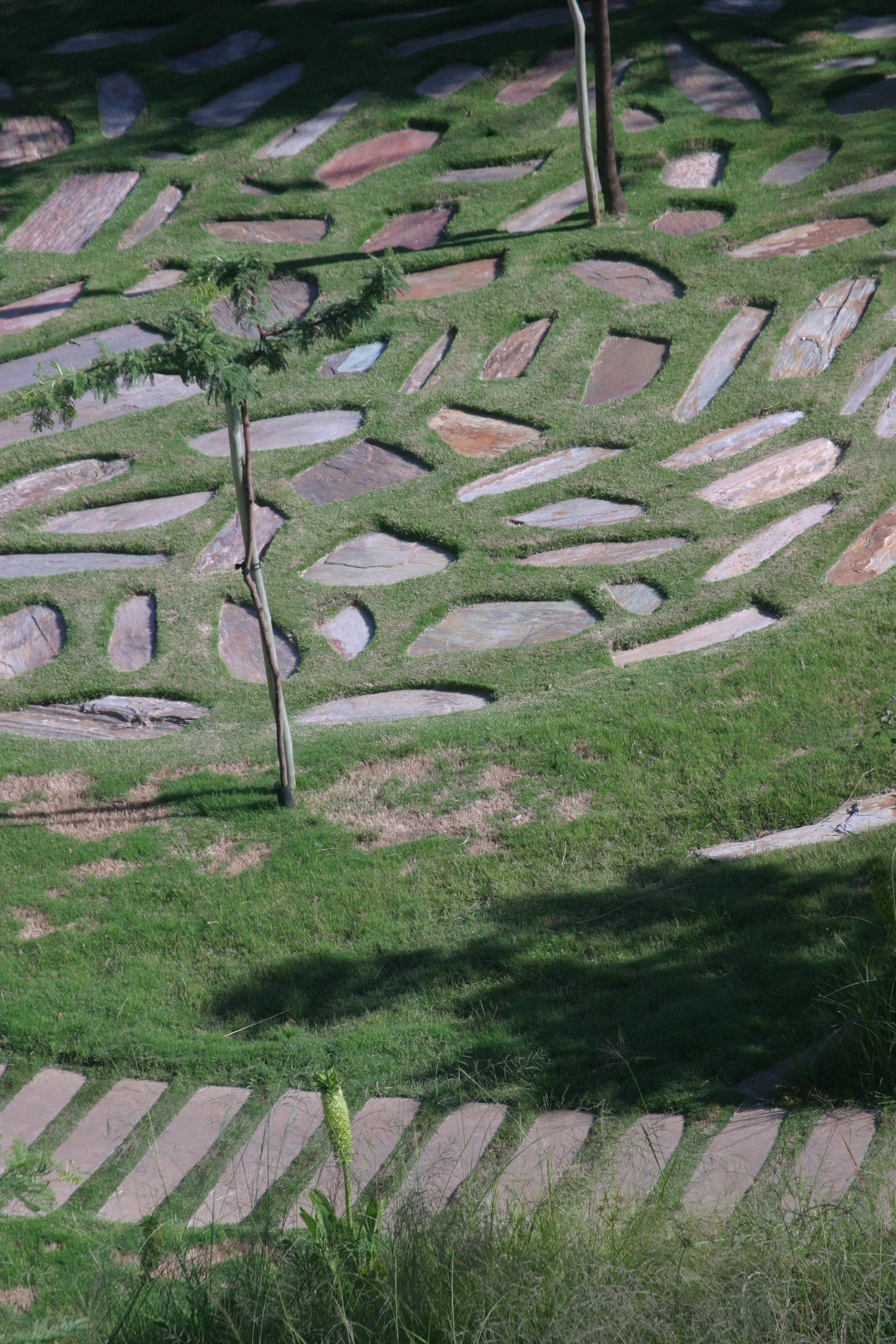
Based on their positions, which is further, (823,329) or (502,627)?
(823,329)

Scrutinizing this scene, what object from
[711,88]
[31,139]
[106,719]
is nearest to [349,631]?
[106,719]

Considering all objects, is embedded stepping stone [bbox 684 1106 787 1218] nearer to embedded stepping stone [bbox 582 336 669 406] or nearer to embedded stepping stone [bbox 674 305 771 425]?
embedded stepping stone [bbox 674 305 771 425]

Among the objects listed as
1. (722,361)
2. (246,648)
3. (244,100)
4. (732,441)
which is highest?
(244,100)

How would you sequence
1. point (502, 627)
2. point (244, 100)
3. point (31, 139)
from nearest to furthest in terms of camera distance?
point (502, 627), point (31, 139), point (244, 100)

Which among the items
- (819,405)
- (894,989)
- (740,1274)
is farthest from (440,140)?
(740,1274)

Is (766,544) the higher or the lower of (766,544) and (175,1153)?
the higher

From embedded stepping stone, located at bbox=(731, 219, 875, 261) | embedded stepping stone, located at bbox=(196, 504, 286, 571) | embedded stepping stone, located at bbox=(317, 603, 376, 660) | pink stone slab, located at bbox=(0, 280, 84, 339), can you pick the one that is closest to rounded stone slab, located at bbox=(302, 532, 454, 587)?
embedded stepping stone, located at bbox=(317, 603, 376, 660)

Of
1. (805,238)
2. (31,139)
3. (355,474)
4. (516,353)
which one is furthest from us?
(31,139)

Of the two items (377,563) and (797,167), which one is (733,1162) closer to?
(377,563)
